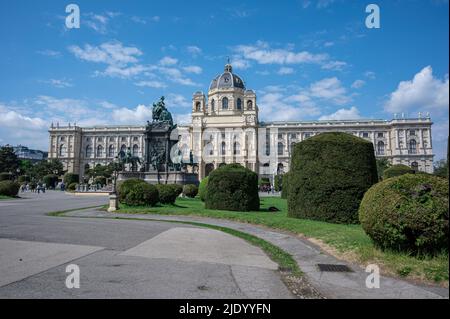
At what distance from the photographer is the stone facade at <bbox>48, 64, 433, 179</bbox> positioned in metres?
94.3

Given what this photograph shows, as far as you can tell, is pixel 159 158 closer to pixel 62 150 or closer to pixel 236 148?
pixel 236 148

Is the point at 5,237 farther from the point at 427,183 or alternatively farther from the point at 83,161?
the point at 83,161

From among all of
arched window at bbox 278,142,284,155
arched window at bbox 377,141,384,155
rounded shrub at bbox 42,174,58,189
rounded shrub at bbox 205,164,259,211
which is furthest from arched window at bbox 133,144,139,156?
rounded shrub at bbox 205,164,259,211

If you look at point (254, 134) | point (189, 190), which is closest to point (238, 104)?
Result: point (254, 134)

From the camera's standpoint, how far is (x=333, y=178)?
11805 millimetres

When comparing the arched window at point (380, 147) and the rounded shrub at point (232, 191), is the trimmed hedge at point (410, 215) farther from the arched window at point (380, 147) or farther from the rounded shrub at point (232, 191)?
the arched window at point (380, 147)

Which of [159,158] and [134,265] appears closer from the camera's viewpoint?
[134,265]

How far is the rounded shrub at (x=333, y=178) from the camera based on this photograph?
38.4 feet

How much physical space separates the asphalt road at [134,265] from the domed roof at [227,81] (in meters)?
92.0

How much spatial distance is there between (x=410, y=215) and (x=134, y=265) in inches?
208
